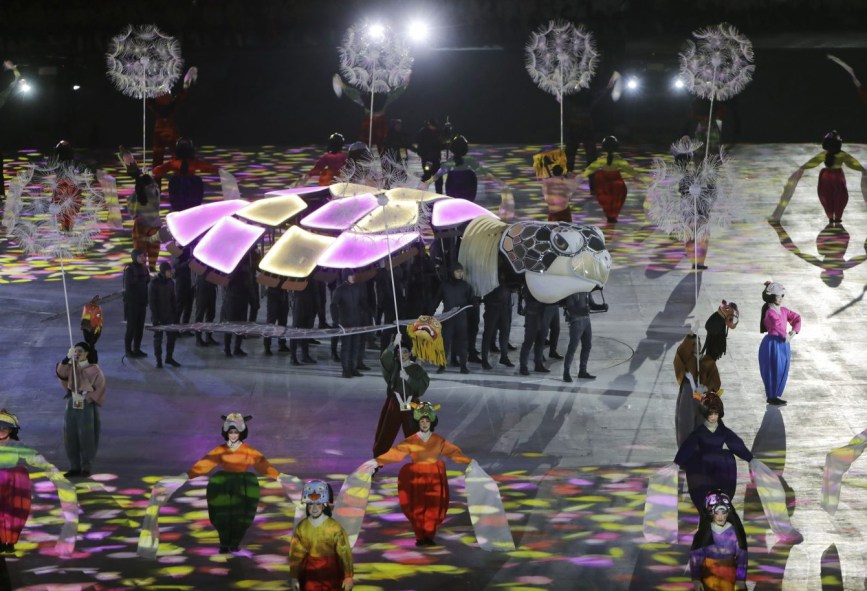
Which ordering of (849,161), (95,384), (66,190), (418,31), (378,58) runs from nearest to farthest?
(95,384) < (66,190) < (378,58) < (849,161) < (418,31)

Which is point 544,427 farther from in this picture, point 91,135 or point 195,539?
point 91,135

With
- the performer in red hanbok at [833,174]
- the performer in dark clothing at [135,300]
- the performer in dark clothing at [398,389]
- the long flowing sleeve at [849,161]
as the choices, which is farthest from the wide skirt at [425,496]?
the long flowing sleeve at [849,161]

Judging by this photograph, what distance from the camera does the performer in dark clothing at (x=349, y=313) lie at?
16.0 m

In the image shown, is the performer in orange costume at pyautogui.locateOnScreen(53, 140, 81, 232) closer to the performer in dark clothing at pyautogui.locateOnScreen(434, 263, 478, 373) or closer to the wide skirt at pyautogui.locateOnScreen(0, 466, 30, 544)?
the performer in dark clothing at pyautogui.locateOnScreen(434, 263, 478, 373)

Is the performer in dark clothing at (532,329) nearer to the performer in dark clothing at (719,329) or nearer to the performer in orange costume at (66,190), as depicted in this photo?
the performer in dark clothing at (719,329)

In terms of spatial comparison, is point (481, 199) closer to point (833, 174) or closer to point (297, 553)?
point (833, 174)

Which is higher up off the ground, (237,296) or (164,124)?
(164,124)

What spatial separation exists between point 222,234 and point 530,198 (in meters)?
7.48

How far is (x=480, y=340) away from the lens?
1727 cm

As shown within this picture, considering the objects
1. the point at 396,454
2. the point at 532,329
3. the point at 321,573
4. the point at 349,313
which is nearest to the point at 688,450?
the point at 396,454

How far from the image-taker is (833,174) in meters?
21.4

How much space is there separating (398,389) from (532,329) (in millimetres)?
2670

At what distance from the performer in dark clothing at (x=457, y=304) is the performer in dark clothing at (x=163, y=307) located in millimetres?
2640

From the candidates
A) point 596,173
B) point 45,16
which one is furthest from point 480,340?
point 45,16
